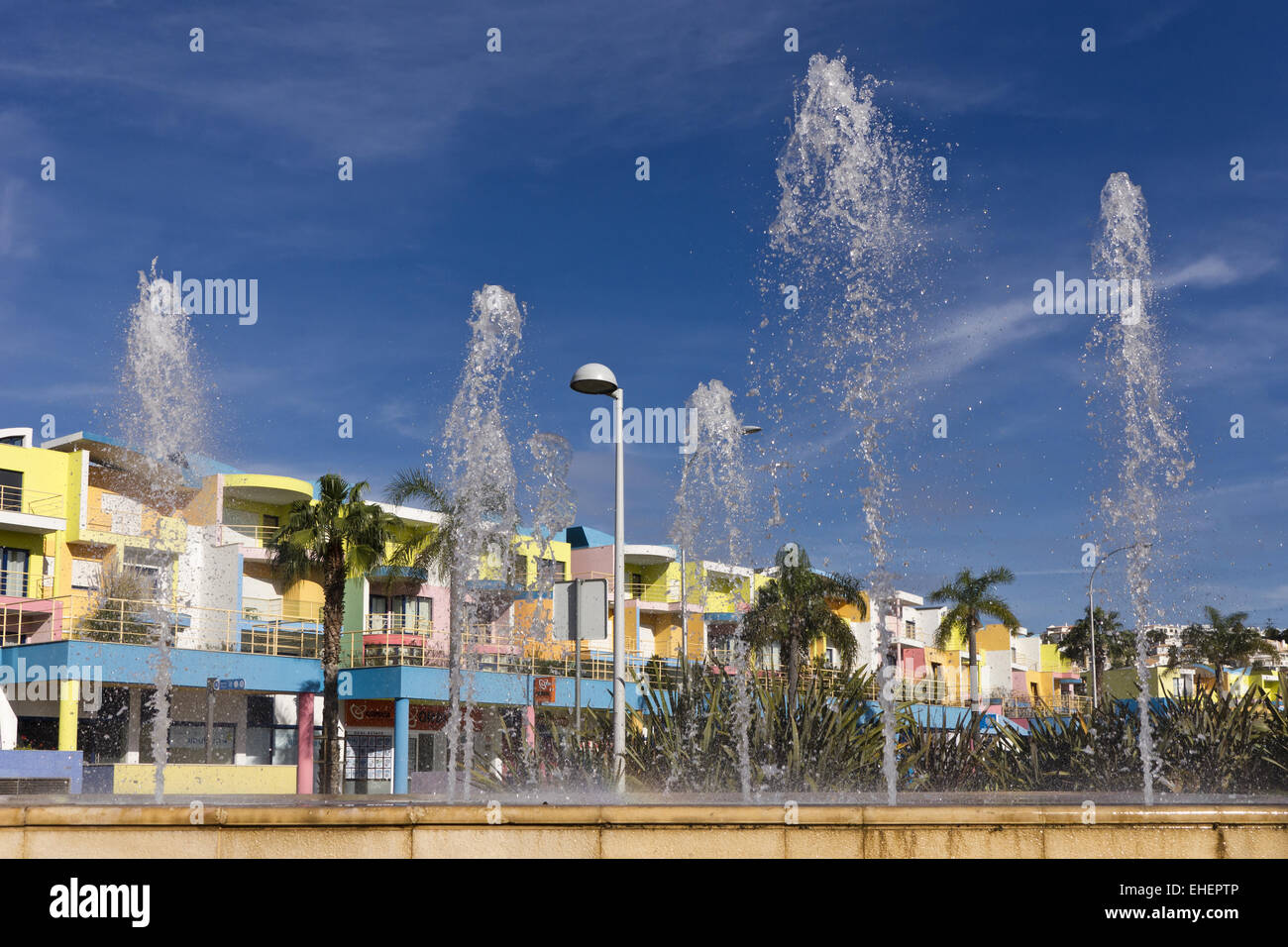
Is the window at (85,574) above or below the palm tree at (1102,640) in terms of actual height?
above

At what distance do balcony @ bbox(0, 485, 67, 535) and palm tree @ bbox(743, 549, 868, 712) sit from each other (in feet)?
78.2

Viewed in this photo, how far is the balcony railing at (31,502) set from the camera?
34.8 metres

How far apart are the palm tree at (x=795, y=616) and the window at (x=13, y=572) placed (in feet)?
79.8

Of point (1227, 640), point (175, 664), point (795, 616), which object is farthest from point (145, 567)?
point (1227, 640)

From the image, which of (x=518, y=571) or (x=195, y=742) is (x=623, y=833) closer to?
(x=195, y=742)

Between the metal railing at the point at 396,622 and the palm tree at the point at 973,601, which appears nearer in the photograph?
the metal railing at the point at 396,622

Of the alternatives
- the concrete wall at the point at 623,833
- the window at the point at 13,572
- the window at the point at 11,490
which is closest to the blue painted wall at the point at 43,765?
the window at the point at 13,572

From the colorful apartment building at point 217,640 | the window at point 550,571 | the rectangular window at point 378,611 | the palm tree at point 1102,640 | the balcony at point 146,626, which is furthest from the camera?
the palm tree at point 1102,640

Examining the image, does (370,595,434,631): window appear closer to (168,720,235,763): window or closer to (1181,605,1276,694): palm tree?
(168,720,235,763): window

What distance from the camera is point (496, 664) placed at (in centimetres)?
3497

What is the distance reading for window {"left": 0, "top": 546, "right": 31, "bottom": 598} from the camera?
34656 mm

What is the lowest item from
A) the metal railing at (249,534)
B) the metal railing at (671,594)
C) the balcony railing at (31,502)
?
the metal railing at (671,594)

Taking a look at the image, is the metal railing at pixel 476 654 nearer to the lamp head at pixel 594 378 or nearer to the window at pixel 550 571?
the window at pixel 550 571
